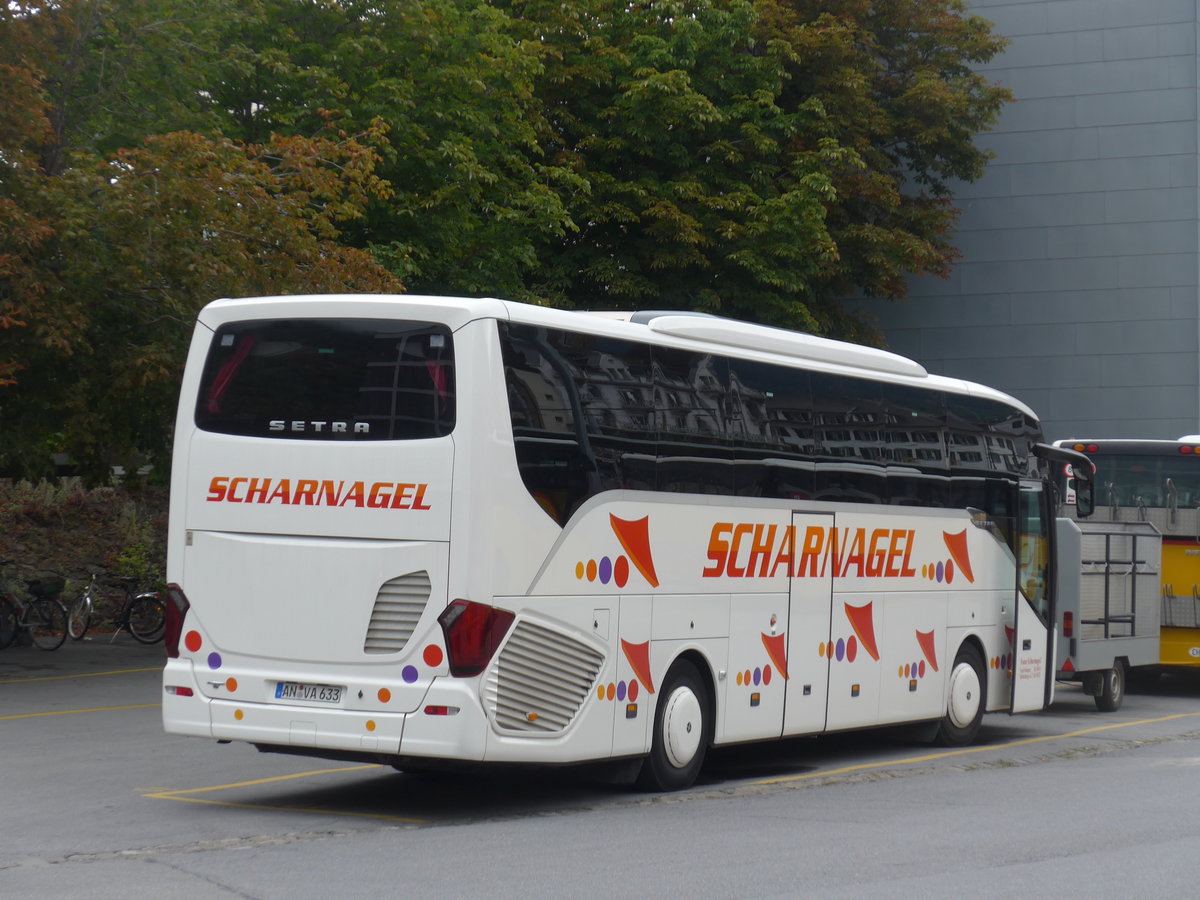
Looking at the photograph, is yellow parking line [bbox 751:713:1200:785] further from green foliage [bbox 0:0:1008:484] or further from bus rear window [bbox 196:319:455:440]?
green foliage [bbox 0:0:1008:484]

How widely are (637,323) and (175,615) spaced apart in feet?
12.4

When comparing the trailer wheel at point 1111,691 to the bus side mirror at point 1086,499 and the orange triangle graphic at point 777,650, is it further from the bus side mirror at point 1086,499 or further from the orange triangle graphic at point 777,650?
the orange triangle graphic at point 777,650

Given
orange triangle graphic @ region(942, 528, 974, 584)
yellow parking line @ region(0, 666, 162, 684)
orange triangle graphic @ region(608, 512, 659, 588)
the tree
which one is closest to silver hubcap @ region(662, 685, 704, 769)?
Answer: orange triangle graphic @ region(608, 512, 659, 588)

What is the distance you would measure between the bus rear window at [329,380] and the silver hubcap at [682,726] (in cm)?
286

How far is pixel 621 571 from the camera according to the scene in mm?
11250

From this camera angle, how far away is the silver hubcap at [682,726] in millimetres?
11703

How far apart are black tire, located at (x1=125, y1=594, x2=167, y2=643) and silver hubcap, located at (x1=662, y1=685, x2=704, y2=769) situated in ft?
53.0

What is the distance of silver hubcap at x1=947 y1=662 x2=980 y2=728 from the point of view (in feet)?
50.9

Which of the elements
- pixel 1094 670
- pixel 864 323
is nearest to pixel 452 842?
pixel 1094 670

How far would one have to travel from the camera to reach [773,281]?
1264 inches

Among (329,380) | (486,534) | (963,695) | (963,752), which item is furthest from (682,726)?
(963,695)

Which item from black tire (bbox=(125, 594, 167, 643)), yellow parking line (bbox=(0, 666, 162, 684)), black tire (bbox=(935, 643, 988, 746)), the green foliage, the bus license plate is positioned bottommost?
yellow parking line (bbox=(0, 666, 162, 684))

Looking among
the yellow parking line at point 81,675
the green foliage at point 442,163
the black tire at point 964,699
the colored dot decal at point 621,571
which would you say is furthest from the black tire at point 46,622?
the colored dot decal at point 621,571

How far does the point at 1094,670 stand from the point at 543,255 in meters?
16.1
